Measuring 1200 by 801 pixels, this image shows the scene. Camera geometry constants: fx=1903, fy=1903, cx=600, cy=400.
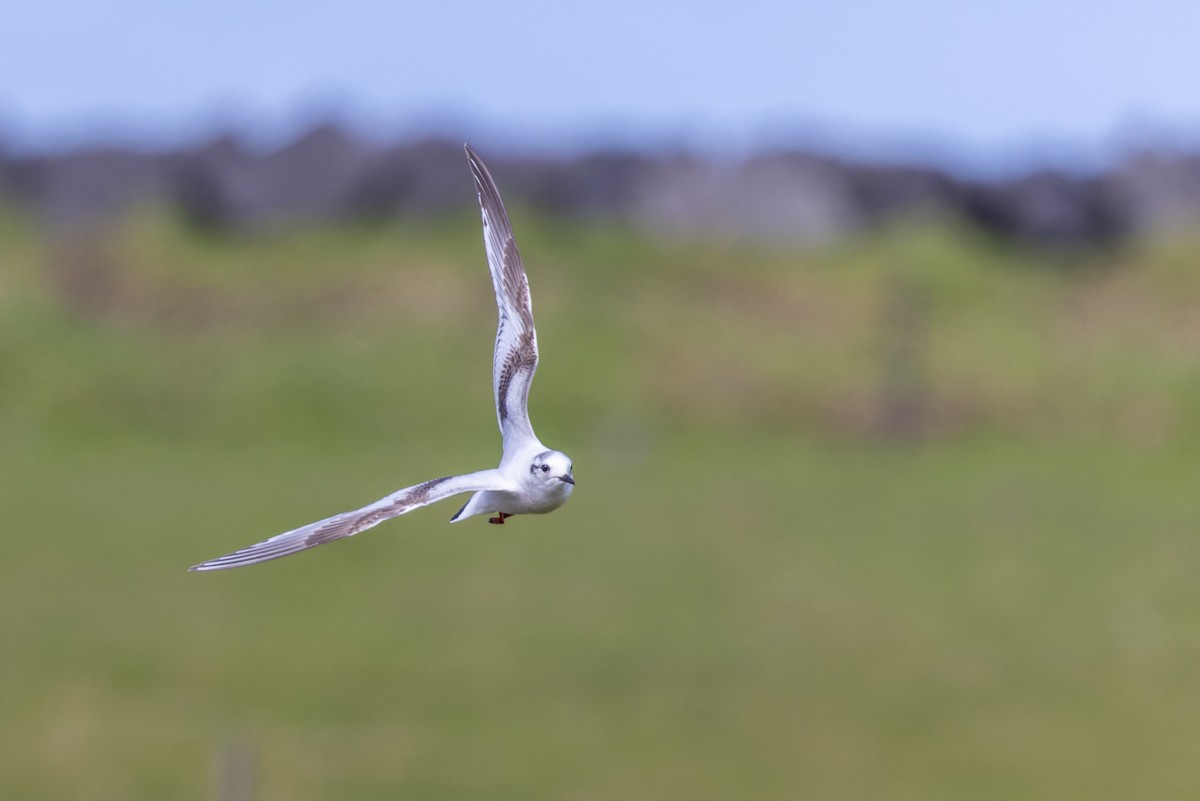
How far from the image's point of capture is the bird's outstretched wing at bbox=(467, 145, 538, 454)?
19.8 feet

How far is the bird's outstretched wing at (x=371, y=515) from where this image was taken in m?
4.86

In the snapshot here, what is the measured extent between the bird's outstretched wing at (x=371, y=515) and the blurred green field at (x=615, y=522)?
20278mm

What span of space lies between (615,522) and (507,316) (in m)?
37.3

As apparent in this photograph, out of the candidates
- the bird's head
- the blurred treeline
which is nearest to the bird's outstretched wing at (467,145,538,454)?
the bird's head

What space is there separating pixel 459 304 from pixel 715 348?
7155mm

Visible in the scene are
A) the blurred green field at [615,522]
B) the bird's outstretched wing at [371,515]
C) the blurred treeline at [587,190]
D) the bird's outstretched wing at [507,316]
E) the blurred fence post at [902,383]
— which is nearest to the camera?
the bird's outstretched wing at [371,515]

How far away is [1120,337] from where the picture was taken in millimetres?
55375

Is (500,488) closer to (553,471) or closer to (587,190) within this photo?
(553,471)

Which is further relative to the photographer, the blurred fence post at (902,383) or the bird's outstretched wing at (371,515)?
the blurred fence post at (902,383)

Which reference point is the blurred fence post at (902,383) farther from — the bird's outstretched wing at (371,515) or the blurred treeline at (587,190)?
Answer: the bird's outstretched wing at (371,515)

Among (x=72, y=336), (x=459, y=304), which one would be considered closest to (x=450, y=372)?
(x=459, y=304)

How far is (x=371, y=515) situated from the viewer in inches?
195

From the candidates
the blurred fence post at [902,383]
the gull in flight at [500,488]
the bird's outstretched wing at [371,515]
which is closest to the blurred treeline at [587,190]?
the blurred fence post at [902,383]

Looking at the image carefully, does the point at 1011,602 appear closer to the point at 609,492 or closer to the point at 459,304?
the point at 609,492
